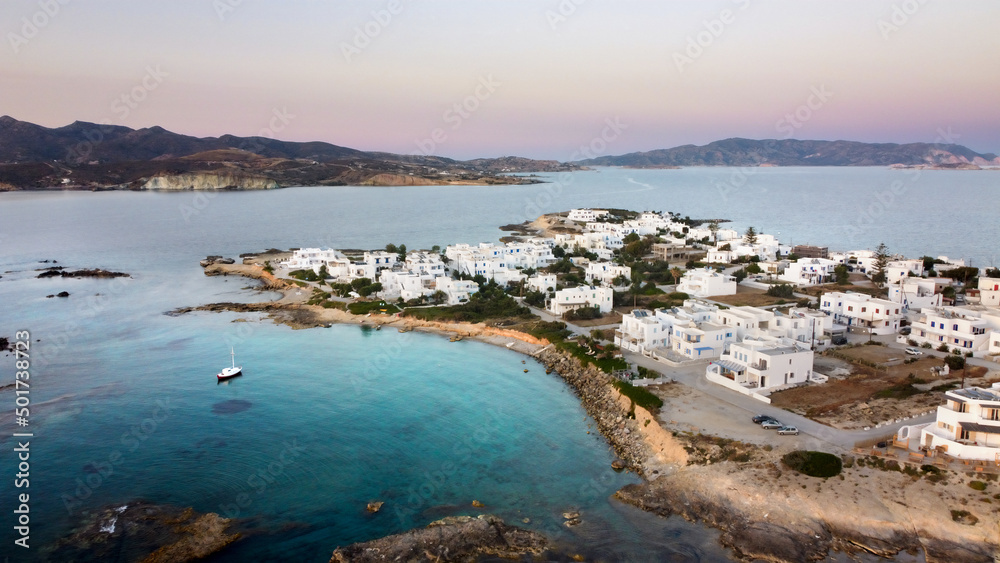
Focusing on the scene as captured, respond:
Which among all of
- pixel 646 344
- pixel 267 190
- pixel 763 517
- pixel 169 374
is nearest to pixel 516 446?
pixel 763 517

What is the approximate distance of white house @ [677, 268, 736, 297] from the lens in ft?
117

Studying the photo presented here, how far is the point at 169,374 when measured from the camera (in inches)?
996

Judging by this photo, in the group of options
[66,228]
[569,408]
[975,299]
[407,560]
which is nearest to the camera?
[407,560]

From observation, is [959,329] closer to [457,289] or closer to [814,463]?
[814,463]

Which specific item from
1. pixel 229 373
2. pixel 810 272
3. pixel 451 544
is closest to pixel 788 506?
pixel 451 544

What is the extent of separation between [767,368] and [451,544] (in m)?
13.0

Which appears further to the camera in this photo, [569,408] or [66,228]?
[66,228]

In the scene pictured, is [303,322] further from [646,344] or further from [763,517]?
[763,517]

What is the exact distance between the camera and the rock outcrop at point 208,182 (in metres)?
142

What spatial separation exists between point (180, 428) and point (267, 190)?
13995 centimetres

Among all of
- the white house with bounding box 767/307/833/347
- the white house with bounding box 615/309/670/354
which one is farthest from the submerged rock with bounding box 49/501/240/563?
the white house with bounding box 767/307/833/347

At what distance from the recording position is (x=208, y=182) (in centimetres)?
14625

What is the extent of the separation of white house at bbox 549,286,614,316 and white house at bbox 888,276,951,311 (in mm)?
14085

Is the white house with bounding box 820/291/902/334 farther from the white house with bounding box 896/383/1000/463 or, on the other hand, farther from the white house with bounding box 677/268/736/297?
the white house with bounding box 896/383/1000/463
